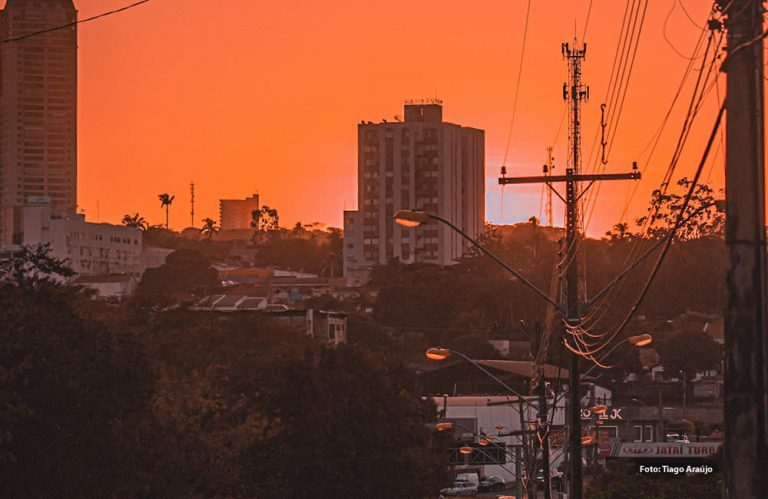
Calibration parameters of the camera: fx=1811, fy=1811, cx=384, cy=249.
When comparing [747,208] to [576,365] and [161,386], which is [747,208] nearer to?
[576,365]

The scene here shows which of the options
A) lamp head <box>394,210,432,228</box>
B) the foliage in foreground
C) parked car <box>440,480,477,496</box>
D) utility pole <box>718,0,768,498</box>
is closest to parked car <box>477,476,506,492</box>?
parked car <box>440,480,477,496</box>

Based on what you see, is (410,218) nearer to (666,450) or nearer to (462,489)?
(666,450)

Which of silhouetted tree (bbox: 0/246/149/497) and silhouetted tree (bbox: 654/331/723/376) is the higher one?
silhouetted tree (bbox: 0/246/149/497)

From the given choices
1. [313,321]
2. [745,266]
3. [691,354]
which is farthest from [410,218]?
[313,321]

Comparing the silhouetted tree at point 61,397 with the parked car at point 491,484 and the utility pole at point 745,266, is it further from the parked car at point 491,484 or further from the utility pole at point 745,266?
the parked car at point 491,484

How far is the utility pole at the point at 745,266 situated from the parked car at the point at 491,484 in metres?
80.9

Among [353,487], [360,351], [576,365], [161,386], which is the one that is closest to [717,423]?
[360,351]

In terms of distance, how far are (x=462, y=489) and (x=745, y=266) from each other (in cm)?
7824

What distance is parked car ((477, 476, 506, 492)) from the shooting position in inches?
3798

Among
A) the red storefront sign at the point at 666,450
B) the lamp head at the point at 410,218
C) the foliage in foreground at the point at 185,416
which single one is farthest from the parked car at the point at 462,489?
the lamp head at the point at 410,218

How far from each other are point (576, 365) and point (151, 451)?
24.6m

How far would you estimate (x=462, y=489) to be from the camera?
9244 cm

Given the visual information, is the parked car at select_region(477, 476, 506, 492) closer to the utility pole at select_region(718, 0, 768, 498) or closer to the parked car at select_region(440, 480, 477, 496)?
the parked car at select_region(440, 480, 477, 496)

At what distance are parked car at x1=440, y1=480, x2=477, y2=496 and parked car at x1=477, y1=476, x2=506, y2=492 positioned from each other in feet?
2.95
